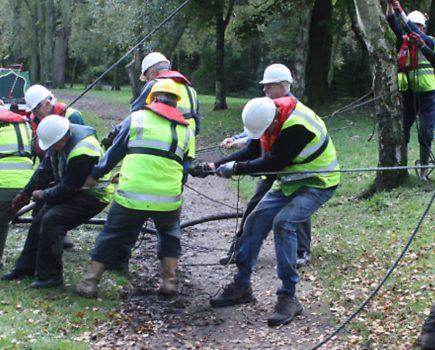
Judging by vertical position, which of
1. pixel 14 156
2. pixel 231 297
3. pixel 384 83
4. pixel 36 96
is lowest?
pixel 231 297

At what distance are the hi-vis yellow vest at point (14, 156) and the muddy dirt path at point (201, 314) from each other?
5.46 feet

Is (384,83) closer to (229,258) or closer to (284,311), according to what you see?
(229,258)

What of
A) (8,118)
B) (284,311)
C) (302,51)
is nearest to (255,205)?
(284,311)

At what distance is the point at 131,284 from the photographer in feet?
27.0

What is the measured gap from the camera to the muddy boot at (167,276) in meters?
7.69

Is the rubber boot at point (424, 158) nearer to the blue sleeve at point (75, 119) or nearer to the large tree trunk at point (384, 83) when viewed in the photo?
the large tree trunk at point (384, 83)

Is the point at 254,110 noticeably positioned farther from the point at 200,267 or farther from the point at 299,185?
the point at 200,267

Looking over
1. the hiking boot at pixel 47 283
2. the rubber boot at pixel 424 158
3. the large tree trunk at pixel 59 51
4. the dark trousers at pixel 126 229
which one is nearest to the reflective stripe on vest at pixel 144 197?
the dark trousers at pixel 126 229

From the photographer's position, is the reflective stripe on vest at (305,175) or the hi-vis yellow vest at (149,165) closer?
the reflective stripe on vest at (305,175)

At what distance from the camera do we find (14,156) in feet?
26.7

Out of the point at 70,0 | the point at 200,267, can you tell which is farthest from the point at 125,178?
the point at 70,0

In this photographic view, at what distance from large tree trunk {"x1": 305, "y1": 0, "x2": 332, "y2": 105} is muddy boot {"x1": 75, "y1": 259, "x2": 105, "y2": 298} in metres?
20.1

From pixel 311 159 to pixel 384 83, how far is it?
15.3ft

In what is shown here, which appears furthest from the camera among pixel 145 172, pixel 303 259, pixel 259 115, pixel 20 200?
pixel 303 259
